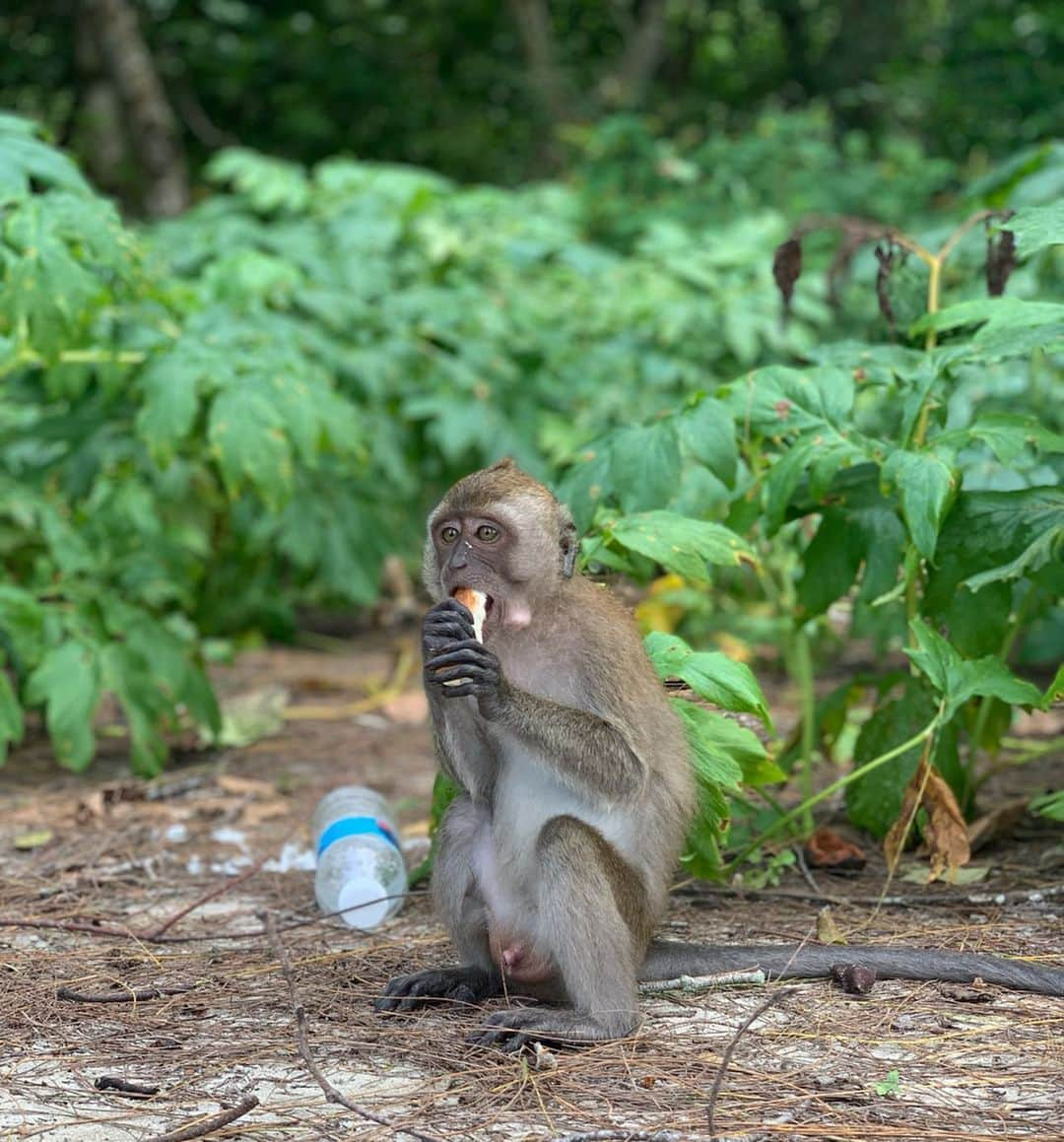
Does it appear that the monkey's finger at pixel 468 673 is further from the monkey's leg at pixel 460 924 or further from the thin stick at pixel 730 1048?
the thin stick at pixel 730 1048

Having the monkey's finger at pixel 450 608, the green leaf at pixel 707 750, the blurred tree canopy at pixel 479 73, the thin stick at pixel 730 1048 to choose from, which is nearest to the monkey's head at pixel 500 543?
the monkey's finger at pixel 450 608

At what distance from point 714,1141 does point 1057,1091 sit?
817 mm

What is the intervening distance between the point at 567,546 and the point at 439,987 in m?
1.24

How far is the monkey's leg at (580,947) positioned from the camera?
12.4 feet

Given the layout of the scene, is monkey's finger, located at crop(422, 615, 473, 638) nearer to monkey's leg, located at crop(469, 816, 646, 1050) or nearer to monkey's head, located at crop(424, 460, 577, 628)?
monkey's head, located at crop(424, 460, 577, 628)

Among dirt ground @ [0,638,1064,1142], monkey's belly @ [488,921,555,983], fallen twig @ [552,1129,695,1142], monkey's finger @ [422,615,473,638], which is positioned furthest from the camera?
monkey's belly @ [488,921,555,983]

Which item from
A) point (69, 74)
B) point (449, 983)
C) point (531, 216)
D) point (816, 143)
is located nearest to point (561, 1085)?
point (449, 983)

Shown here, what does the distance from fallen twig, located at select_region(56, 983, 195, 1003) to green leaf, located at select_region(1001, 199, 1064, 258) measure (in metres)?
3.02

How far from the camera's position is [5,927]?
4785mm

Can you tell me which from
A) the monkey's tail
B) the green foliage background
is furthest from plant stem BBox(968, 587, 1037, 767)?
the monkey's tail

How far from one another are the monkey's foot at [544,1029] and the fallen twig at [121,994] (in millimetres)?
920

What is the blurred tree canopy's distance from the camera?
15211 millimetres

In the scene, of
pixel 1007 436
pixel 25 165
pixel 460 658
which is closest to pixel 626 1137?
pixel 460 658

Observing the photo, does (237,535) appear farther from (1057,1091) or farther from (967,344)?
(1057,1091)
